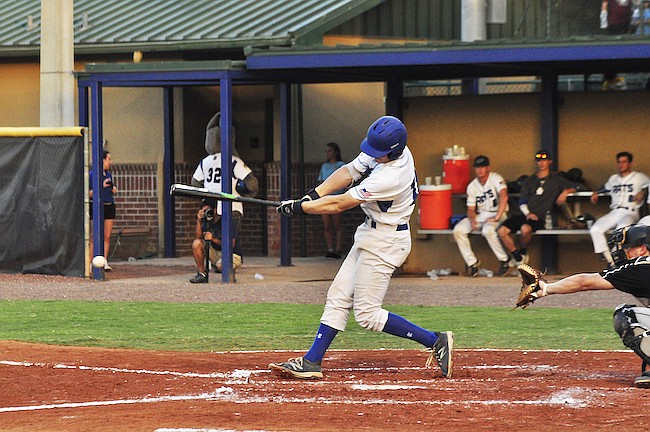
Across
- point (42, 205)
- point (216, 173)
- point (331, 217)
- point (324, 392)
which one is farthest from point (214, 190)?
point (324, 392)

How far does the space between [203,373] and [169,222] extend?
1210 cm

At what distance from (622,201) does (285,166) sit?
5.04 m

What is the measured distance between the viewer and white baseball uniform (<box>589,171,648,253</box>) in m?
16.3

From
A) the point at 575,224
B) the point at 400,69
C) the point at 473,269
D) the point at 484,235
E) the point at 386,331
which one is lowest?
the point at 473,269

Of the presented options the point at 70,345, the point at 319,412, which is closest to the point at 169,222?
the point at 70,345

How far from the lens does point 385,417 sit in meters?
7.29

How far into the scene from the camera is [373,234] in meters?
8.73

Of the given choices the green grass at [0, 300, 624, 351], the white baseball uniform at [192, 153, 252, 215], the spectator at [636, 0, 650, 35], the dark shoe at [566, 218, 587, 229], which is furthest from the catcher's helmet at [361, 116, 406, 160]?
the spectator at [636, 0, 650, 35]

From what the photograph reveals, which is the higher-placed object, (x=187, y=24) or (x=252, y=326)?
(x=187, y=24)

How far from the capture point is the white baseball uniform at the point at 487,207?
17094mm

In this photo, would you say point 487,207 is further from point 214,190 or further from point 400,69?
point 214,190

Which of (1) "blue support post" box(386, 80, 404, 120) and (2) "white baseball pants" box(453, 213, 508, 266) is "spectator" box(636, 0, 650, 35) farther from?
(2) "white baseball pants" box(453, 213, 508, 266)

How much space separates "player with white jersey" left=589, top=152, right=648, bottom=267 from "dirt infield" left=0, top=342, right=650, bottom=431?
6411mm

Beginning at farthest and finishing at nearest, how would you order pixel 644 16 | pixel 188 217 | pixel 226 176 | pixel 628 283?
pixel 188 217
pixel 644 16
pixel 226 176
pixel 628 283
